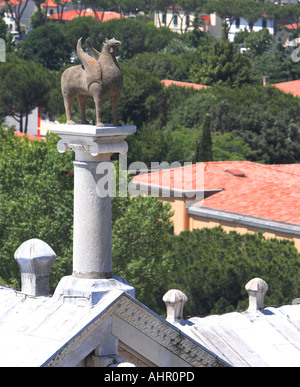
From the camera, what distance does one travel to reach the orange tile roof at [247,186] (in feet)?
130

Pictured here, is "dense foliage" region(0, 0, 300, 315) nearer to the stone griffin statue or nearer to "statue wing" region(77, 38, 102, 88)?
the stone griffin statue

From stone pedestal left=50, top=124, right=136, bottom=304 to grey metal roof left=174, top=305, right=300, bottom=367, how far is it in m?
3.36

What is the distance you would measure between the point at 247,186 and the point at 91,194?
3521 cm

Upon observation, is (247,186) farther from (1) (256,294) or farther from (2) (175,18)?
(2) (175,18)

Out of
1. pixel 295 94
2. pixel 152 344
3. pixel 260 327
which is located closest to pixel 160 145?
pixel 295 94

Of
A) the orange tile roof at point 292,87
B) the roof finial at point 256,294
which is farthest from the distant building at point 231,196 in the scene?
the orange tile roof at point 292,87

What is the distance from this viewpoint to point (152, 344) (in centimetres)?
859

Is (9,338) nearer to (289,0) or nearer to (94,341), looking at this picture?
(94,341)

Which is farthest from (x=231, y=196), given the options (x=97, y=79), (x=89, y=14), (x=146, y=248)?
(x=89, y=14)

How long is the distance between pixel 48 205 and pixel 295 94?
181 feet

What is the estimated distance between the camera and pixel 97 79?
9.38m

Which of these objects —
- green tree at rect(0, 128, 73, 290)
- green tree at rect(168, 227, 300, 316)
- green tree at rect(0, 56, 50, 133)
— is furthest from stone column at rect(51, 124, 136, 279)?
green tree at rect(0, 56, 50, 133)

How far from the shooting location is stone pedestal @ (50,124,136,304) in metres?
8.93
